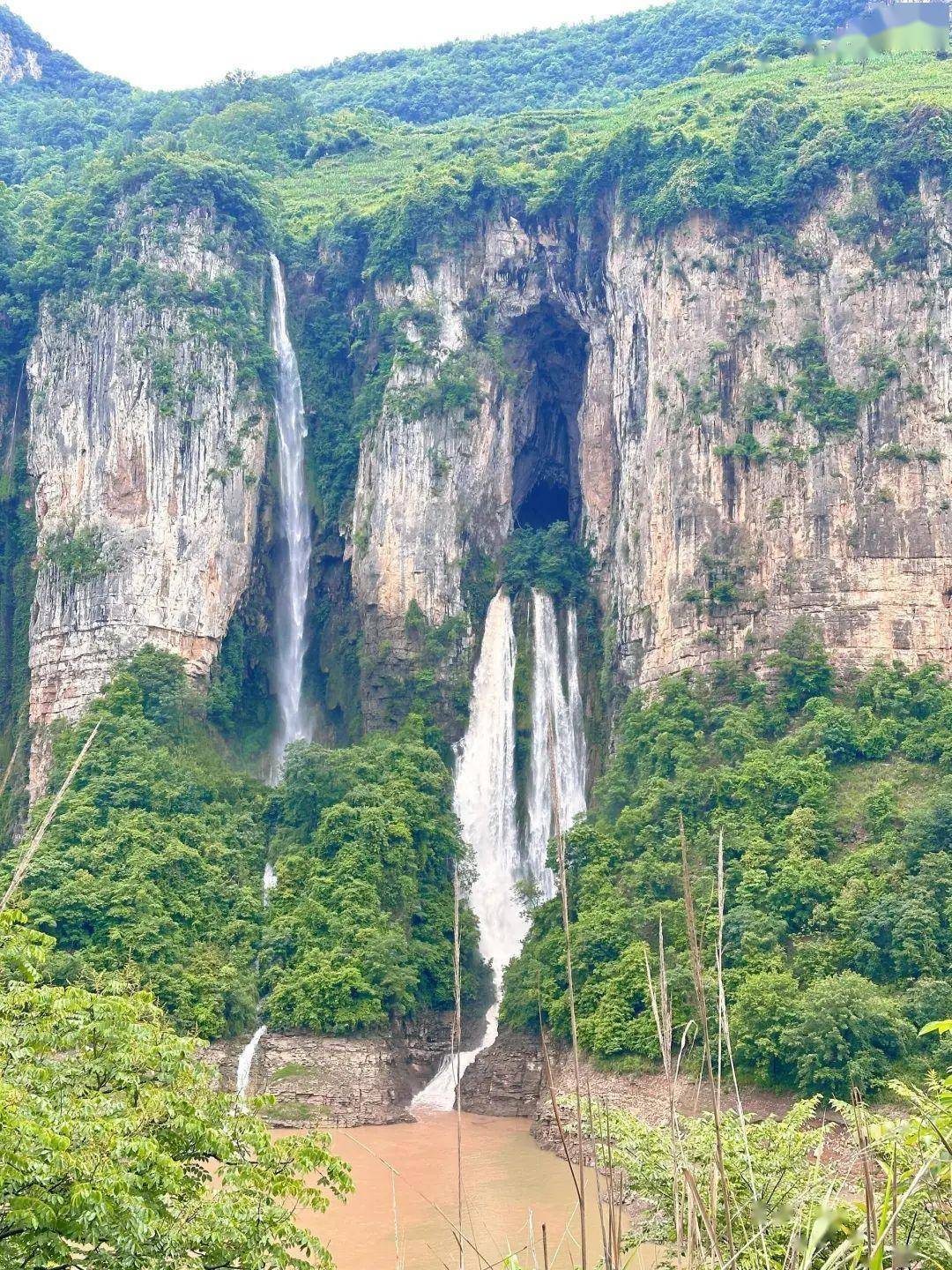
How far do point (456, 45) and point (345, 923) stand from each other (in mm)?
46523

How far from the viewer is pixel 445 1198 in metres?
20.6

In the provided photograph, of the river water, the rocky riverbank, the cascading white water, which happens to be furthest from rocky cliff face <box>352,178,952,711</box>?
the river water

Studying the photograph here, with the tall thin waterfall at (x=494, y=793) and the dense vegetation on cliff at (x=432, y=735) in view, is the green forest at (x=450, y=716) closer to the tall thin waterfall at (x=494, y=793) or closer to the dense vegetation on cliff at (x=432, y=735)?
the dense vegetation on cliff at (x=432, y=735)

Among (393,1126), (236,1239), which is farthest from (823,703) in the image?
(236,1239)

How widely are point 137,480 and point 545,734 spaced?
11316mm

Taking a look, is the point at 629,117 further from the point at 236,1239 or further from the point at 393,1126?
the point at 236,1239

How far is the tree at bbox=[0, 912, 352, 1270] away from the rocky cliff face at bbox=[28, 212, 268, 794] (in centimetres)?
2543

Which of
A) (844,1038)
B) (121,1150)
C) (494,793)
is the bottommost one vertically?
(844,1038)

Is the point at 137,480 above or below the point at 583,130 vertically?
below

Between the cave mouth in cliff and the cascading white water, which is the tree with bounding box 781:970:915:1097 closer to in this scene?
the cascading white water

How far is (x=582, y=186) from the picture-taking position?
38562 mm

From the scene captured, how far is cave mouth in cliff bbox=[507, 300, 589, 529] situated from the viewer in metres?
39.6

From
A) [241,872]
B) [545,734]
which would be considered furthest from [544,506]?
[241,872]

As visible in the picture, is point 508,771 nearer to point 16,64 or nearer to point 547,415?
point 547,415
